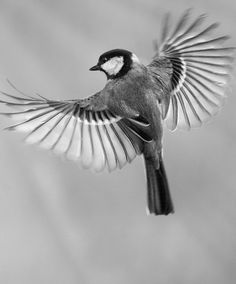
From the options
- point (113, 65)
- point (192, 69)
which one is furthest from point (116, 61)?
point (192, 69)

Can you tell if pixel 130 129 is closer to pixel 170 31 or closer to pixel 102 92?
pixel 102 92

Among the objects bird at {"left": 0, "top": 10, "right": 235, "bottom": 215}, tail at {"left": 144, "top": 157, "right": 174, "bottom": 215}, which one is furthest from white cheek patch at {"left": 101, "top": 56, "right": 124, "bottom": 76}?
tail at {"left": 144, "top": 157, "right": 174, "bottom": 215}

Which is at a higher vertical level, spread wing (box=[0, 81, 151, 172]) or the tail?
spread wing (box=[0, 81, 151, 172])

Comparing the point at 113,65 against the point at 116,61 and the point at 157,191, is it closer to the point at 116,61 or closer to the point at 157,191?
the point at 116,61

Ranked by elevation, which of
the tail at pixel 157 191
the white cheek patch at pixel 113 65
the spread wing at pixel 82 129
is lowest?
the tail at pixel 157 191

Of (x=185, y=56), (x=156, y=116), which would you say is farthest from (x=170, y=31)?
(x=156, y=116)

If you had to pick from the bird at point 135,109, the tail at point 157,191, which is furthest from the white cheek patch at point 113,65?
the tail at point 157,191

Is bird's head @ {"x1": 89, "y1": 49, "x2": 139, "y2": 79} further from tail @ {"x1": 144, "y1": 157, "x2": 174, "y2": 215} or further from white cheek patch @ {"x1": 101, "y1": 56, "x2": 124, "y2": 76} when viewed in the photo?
tail @ {"x1": 144, "y1": 157, "x2": 174, "y2": 215}

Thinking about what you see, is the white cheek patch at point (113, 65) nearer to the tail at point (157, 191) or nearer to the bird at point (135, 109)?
the bird at point (135, 109)
